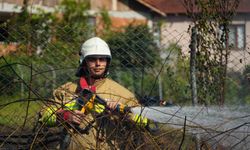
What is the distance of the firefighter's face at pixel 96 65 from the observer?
508cm

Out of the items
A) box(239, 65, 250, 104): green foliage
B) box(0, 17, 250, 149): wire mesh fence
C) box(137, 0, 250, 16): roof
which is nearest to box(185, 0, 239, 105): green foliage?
box(0, 17, 250, 149): wire mesh fence

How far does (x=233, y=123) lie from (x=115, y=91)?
1036 millimetres

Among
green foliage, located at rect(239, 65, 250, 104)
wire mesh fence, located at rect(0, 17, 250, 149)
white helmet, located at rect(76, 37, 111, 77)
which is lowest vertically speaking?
green foliage, located at rect(239, 65, 250, 104)

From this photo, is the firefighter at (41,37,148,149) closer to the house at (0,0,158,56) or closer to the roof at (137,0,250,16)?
the house at (0,0,158,56)

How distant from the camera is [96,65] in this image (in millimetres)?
5117

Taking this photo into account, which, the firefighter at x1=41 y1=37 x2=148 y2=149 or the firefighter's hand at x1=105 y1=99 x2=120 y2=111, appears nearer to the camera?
the firefighter at x1=41 y1=37 x2=148 y2=149

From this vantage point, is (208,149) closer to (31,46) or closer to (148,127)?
(148,127)

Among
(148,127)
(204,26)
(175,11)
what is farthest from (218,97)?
(175,11)

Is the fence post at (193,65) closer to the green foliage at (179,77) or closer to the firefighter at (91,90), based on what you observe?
the green foliage at (179,77)

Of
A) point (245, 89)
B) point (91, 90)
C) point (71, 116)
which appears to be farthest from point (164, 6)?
point (71, 116)

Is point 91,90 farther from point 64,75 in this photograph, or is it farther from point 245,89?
point 64,75

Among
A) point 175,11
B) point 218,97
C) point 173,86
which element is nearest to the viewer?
point 218,97

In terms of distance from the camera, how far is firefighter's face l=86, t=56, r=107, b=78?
5.08 metres

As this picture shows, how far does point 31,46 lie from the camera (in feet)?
24.8
